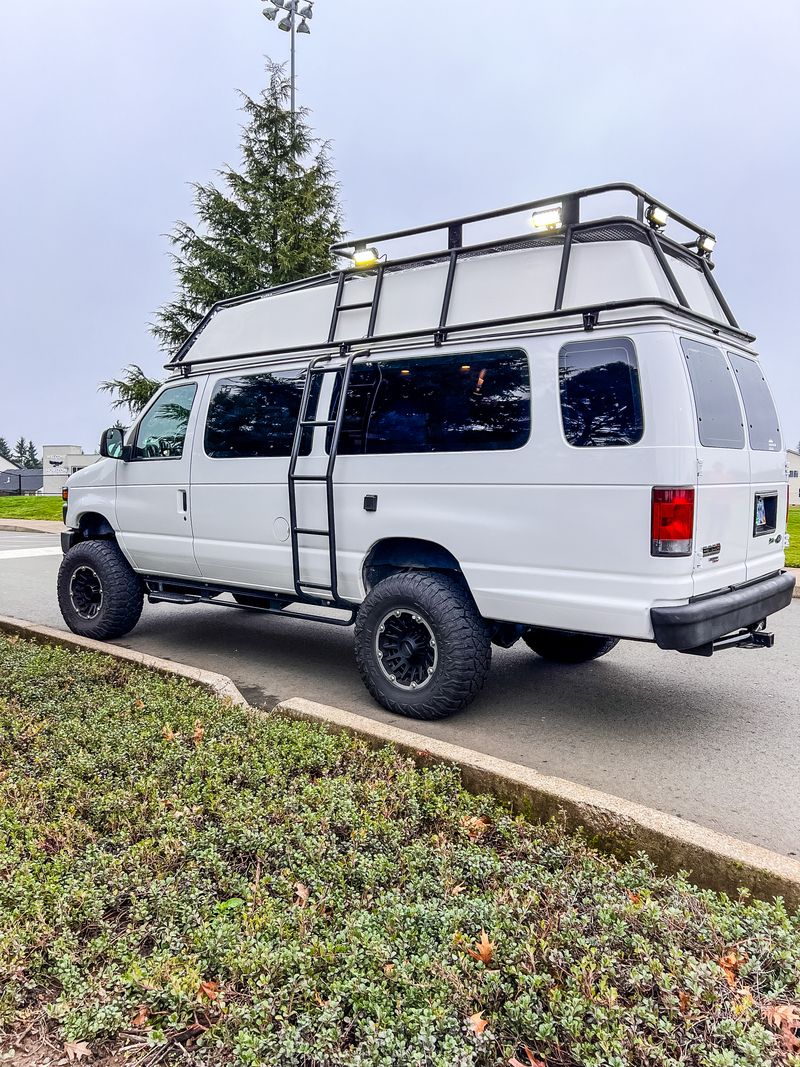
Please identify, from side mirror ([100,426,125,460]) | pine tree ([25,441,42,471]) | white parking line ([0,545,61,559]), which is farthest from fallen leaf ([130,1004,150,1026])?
pine tree ([25,441,42,471])

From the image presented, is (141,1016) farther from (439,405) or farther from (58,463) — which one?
(58,463)

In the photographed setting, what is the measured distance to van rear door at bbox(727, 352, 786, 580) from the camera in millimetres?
4445

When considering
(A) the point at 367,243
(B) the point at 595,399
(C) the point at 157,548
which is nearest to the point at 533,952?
(B) the point at 595,399

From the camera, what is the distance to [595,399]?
392cm

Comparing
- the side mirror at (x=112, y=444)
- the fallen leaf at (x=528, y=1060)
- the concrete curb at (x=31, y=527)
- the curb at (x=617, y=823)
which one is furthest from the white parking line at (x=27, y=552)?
the fallen leaf at (x=528, y=1060)

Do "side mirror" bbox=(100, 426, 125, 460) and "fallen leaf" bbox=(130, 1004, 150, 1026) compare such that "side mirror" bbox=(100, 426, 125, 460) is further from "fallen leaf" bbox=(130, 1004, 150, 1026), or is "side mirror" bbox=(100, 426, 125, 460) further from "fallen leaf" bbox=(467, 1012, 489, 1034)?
"fallen leaf" bbox=(467, 1012, 489, 1034)

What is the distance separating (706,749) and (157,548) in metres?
4.27

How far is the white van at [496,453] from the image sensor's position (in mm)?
3803

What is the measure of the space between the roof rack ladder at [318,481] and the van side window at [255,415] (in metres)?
0.07

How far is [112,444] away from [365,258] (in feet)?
8.92

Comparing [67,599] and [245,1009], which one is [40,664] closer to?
[67,599]

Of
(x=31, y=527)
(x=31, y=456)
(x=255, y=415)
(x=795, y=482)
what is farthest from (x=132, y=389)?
(x=31, y=456)

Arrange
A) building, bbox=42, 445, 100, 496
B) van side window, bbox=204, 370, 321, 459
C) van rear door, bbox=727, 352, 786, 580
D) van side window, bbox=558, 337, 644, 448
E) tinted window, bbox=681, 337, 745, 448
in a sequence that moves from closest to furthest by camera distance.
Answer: van side window, bbox=558, 337, 644, 448, tinted window, bbox=681, 337, 745, 448, van rear door, bbox=727, 352, 786, 580, van side window, bbox=204, 370, 321, 459, building, bbox=42, 445, 100, 496

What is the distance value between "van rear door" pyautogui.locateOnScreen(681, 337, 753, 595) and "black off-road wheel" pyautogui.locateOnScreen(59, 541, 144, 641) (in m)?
4.55
